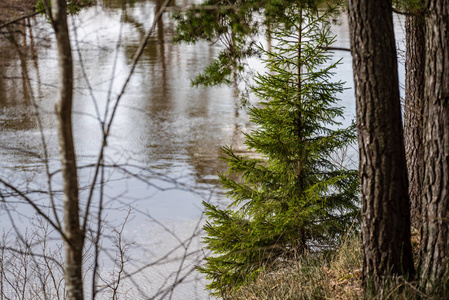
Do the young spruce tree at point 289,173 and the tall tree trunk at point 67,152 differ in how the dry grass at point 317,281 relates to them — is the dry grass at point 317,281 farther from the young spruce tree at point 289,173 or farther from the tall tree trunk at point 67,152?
the tall tree trunk at point 67,152

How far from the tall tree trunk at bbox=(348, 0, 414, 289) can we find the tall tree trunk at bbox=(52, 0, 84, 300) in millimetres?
1832

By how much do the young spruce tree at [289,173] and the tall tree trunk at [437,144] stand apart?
1965 millimetres

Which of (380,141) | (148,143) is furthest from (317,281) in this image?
(148,143)

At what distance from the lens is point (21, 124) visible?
16188 mm

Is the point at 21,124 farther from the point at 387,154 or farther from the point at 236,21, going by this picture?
the point at 387,154

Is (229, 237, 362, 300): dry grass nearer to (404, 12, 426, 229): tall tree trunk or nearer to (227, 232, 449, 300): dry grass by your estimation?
(227, 232, 449, 300): dry grass

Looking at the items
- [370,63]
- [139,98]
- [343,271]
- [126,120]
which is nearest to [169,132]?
[126,120]

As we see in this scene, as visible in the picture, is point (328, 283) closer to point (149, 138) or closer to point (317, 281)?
point (317, 281)

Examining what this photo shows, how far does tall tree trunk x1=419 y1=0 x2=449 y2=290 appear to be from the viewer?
3.02 meters

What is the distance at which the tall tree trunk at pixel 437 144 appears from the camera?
9.90ft

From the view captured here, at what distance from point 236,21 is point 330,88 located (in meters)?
1.22

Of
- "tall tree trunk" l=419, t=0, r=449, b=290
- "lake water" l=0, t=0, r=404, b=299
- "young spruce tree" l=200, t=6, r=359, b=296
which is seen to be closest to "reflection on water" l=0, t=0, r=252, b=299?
"lake water" l=0, t=0, r=404, b=299

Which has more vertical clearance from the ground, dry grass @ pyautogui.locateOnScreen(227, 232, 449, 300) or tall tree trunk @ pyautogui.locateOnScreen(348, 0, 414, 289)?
tall tree trunk @ pyautogui.locateOnScreen(348, 0, 414, 289)

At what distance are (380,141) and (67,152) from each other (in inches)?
76.8
